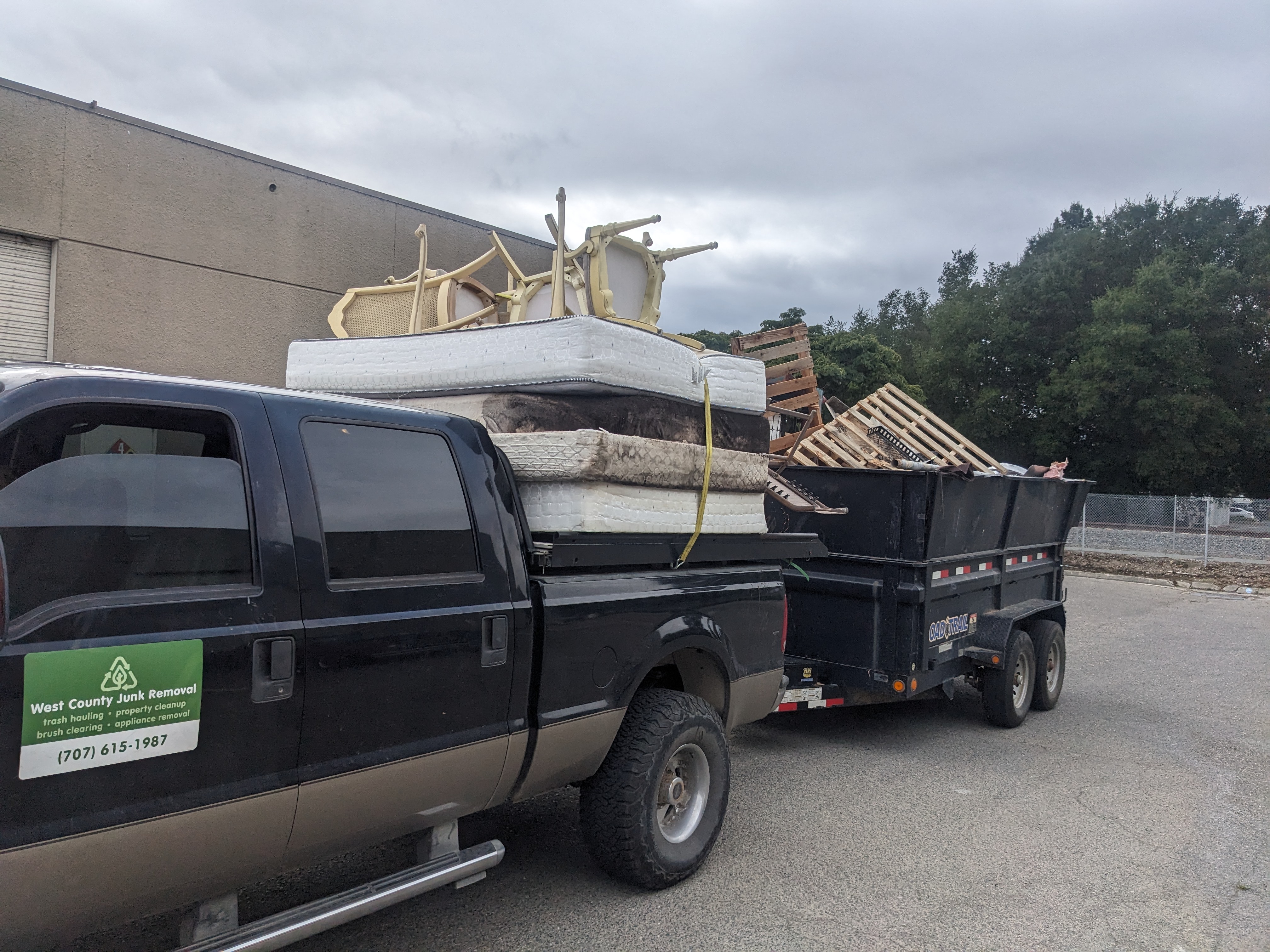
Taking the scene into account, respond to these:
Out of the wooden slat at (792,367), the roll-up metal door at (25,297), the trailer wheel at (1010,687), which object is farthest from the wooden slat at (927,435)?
the roll-up metal door at (25,297)

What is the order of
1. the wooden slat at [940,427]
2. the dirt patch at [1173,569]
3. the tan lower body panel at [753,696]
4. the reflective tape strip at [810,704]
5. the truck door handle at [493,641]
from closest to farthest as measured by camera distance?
the truck door handle at [493,641] < the tan lower body panel at [753,696] < the reflective tape strip at [810,704] < the wooden slat at [940,427] < the dirt patch at [1173,569]

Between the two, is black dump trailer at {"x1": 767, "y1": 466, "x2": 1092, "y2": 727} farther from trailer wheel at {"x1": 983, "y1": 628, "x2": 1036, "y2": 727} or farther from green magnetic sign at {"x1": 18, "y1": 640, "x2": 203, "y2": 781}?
green magnetic sign at {"x1": 18, "y1": 640, "x2": 203, "y2": 781}

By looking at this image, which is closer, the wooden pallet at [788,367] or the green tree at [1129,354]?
the wooden pallet at [788,367]

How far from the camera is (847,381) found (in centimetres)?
3662

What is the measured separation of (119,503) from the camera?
2.34m

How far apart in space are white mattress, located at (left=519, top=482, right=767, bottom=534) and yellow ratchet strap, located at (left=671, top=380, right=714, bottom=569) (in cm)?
2

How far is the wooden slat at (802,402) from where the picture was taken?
7.85m

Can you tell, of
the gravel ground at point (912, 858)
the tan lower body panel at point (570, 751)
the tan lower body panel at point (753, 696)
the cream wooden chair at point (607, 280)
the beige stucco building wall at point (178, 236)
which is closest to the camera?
the tan lower body panel at point (570, 751)

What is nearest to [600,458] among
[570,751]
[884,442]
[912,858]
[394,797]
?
[570,751]

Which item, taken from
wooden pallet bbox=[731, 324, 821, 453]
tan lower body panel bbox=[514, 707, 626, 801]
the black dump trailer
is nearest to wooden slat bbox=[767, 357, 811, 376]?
wooden pallet bbox=[731, 324, 821, 453]

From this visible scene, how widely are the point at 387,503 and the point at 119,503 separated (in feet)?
2.76

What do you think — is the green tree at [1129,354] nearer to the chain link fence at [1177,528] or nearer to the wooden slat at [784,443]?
the chain link fence at [1177,528]

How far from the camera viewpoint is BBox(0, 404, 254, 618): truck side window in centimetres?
217

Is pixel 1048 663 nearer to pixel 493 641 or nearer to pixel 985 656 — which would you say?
pixel 985 656
